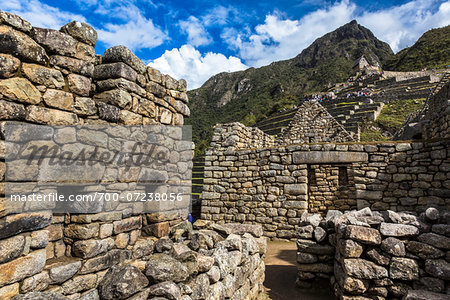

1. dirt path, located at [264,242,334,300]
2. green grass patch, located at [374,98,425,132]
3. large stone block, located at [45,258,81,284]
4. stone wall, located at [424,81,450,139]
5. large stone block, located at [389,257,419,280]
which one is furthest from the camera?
green grass patch, located at [374,98,425,132]

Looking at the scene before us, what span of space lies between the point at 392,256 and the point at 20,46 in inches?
203

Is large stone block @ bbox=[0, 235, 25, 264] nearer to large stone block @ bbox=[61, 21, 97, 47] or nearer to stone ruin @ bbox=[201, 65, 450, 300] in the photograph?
large stone block @ bbox=[61, 21, 97, 47]

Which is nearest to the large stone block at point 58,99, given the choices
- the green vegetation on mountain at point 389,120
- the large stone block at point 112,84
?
the large stone block at point 112,84

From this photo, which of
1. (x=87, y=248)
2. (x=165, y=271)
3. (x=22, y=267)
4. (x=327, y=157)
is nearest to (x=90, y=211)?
(x=87, y=248)

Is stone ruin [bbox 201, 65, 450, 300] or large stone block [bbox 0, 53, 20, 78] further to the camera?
stone ruin [bbox 201, 65, 450, 300]

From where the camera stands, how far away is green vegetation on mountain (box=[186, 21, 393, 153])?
62.7m

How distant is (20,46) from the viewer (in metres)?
2.38

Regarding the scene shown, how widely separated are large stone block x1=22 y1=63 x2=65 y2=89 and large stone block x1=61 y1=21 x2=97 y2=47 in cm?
54

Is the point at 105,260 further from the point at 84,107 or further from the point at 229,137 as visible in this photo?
the point at 229,137

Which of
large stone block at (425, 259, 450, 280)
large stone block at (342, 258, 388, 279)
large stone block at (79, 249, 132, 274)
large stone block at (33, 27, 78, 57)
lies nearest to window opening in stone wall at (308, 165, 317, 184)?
large stone block at (342, 258, 388, 279)

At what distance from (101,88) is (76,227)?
1672 mm

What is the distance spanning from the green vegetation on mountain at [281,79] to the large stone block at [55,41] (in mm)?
45737

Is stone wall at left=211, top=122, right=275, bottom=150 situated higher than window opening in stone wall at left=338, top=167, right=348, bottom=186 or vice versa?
stone wall at left=211, top=122, right=275, bottom=150

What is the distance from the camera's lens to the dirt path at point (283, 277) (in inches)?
173
